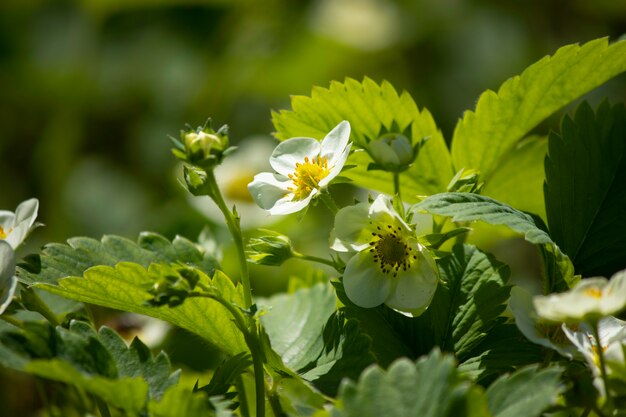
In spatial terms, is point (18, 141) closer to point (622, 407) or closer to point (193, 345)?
point (193, 345)

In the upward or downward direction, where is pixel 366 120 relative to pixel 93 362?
upward

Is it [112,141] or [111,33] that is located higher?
[111,33]

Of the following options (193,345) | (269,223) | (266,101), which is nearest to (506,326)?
(193,345)

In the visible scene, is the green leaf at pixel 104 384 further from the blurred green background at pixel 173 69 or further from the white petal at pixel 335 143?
the blurred green background at pixel 173 69

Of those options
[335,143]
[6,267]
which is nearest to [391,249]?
[335,143]

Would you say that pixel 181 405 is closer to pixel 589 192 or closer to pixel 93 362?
pixel 93 362

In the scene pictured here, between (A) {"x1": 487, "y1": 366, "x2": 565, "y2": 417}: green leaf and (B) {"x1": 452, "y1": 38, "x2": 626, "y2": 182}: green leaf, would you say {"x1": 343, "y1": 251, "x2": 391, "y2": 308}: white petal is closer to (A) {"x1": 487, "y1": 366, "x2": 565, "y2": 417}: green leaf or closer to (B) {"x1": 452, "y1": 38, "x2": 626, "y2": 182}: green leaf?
(A) {"x1": 487, "y1": 366, "x2": 565, "y2": 417}: green leaf
